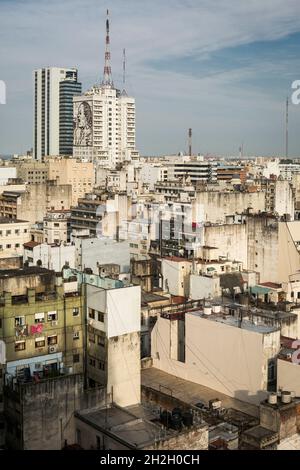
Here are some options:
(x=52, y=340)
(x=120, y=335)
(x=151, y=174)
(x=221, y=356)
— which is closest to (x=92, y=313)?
(x=120, y=335)

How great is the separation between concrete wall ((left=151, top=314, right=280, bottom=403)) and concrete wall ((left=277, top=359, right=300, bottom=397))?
418 mm

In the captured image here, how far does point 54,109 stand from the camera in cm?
8419

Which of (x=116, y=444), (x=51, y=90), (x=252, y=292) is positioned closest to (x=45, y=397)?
(x=116, y=444)

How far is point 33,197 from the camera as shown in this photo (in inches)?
1544

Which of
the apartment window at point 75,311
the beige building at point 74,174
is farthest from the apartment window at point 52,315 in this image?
the beige building at point 74,174

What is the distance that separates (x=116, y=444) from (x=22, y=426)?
1.83 meters

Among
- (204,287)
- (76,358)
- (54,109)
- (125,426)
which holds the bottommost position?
(125,426)

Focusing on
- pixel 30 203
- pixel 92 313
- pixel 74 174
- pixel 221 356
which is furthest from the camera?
pixel 74 174

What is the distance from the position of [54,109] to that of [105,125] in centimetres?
1282

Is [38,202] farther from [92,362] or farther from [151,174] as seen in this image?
[92,362]

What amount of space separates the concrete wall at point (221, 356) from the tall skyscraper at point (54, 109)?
6844 centimetres

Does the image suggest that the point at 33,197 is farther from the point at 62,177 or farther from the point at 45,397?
the point at 45,397

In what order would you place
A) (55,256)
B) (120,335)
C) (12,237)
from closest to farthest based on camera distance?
(120,335)
(55,256)
(12,237)

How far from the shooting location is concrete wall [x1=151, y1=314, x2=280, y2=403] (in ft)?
48.4
